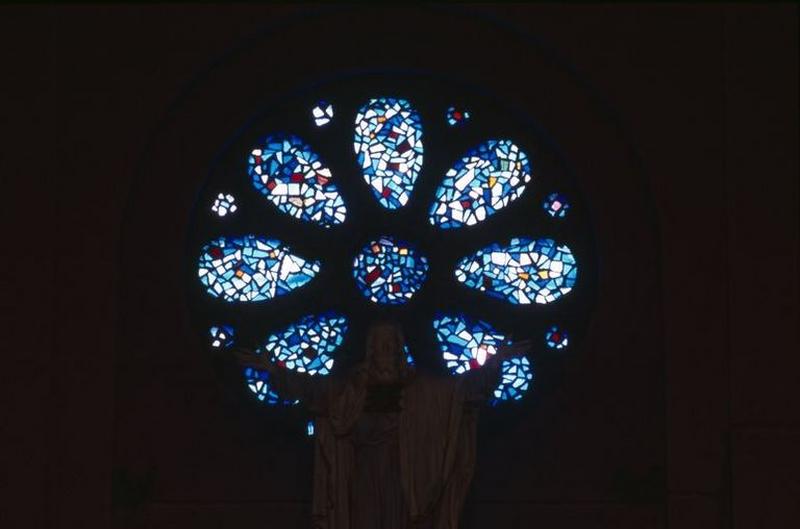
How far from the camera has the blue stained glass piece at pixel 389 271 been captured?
50.3 feet

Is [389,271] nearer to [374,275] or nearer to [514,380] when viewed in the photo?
[374,275]

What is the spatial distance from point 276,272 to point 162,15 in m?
1.52

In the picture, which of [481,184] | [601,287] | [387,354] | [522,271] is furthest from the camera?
[481,184]

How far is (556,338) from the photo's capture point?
599 inches

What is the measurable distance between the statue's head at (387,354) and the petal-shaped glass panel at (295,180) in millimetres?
1374

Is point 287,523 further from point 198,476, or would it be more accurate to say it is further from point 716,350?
point 716,350

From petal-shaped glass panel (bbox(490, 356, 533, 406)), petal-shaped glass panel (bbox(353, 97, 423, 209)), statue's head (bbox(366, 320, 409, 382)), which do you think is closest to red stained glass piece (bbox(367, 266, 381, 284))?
petal-shaped glass panel (bbox(353, 97, 423, 209))

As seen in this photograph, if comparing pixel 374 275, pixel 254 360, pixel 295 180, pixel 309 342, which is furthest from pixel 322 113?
pixel 254 360

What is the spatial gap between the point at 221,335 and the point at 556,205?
1.94m

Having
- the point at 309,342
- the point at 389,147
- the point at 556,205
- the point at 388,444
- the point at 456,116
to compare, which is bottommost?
the point at 388,444

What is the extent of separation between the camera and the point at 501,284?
50.2ft

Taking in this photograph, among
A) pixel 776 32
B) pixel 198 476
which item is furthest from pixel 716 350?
pixel 198 476

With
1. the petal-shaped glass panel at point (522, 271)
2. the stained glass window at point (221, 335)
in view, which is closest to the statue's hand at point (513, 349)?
the petal-shaped glass panel at point (522, 271)

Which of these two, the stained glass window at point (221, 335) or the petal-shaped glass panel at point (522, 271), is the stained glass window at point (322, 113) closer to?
the petal-shaped glass panel at point (522, 271)
